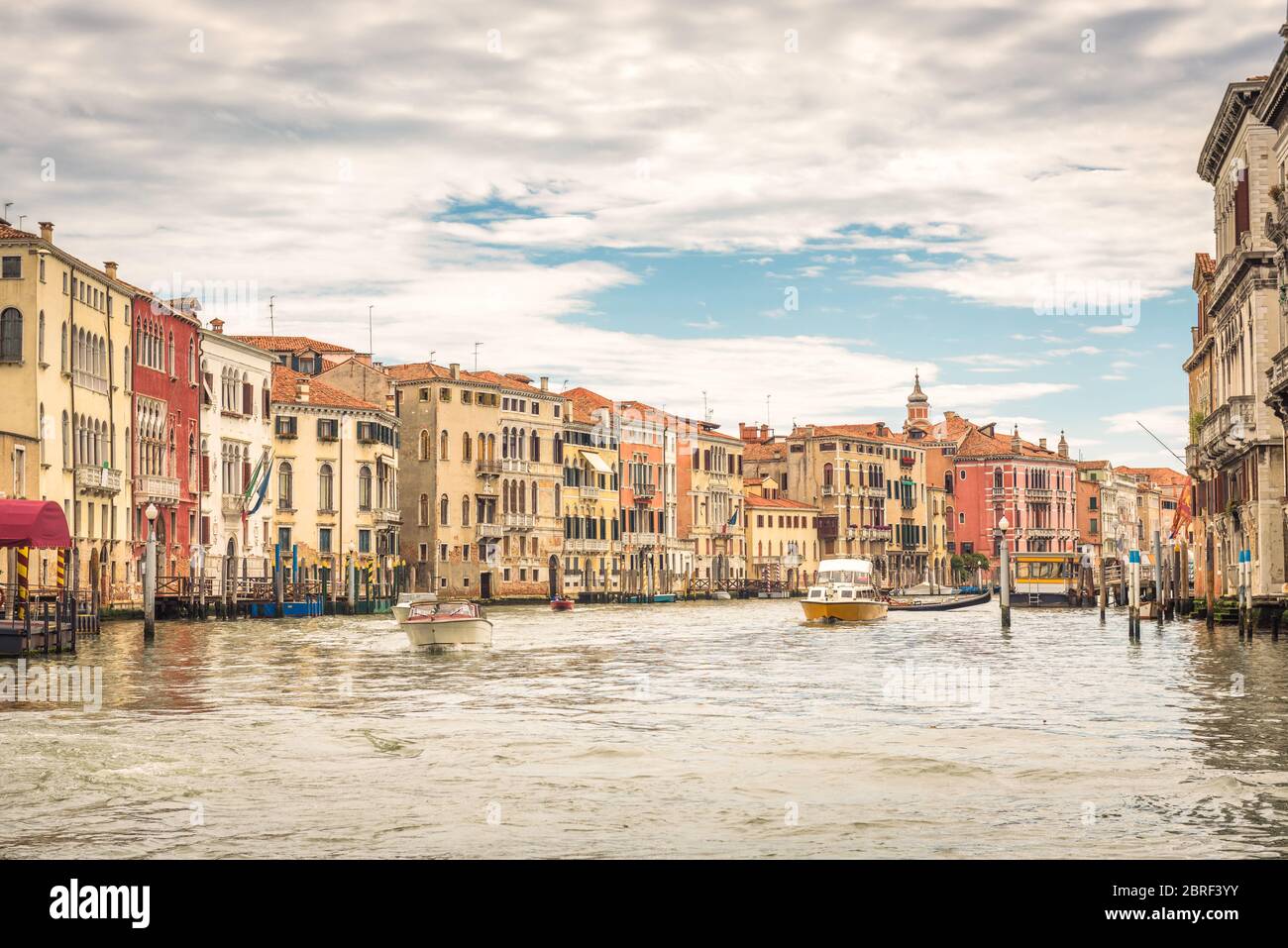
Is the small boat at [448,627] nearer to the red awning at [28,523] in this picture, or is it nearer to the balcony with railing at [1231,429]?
the red awning at [28,523]

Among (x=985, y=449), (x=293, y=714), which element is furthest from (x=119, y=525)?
(x=985, y=449)

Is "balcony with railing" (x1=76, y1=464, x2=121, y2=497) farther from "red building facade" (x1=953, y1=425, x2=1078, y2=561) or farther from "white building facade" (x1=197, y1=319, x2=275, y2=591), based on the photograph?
"red building facade" (x1=953, y1=425, x2=1078, y2=561)

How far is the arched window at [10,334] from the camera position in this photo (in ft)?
151

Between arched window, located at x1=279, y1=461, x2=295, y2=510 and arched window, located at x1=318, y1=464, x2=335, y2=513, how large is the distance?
5.17 feet

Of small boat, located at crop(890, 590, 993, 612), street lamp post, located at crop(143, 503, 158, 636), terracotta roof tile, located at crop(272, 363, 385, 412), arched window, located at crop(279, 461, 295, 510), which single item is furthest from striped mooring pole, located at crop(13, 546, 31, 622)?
small boat, located at crop(890, 590, 993, 612)

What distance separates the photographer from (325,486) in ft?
236

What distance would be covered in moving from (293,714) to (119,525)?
117 ft

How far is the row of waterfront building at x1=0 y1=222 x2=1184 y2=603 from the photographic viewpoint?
4938 cm

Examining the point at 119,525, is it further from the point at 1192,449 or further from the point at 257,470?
the point at 1192,449

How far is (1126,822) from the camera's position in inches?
440

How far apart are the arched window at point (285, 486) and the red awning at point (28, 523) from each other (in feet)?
130

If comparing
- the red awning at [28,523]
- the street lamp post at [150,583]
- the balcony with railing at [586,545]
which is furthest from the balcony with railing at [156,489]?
the balcony with railing at [586,545]
